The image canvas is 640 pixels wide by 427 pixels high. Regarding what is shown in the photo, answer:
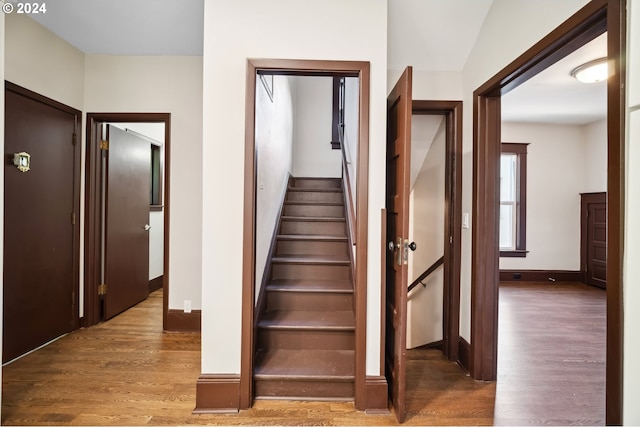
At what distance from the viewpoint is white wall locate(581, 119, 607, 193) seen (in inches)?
193

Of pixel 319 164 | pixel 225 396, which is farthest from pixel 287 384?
pixel 319 164

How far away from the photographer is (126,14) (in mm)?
2367

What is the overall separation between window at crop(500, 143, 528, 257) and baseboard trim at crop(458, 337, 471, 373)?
11.4 feet

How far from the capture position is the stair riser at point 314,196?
3.77 metres

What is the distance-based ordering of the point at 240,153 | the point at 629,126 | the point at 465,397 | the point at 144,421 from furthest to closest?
the point at 465,397 < the point at 240,153 < the point at 144,421 < the point at 629,126

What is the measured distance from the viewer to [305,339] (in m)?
2.10

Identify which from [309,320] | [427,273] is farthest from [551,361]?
[309,320]

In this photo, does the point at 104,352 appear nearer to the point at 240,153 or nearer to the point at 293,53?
the point at 240,153

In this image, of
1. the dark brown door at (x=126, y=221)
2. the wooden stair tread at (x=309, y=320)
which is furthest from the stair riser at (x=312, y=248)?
the dark brown door at (x=126, y=221)

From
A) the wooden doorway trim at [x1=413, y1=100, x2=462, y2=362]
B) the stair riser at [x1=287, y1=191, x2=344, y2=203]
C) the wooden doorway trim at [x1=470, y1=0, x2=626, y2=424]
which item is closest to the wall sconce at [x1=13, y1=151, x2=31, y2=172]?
the stair riser at [x1=287, y1=191, x2=344, y2=203]

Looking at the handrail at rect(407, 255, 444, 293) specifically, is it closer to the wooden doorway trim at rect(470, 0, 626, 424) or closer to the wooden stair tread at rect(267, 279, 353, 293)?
the wooden doorway trim at rect(470, 0, 626, 424)

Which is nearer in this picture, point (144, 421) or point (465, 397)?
point (144, 421)

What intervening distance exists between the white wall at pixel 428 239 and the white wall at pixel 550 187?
3.16 metres

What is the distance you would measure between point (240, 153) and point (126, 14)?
5.60ft
